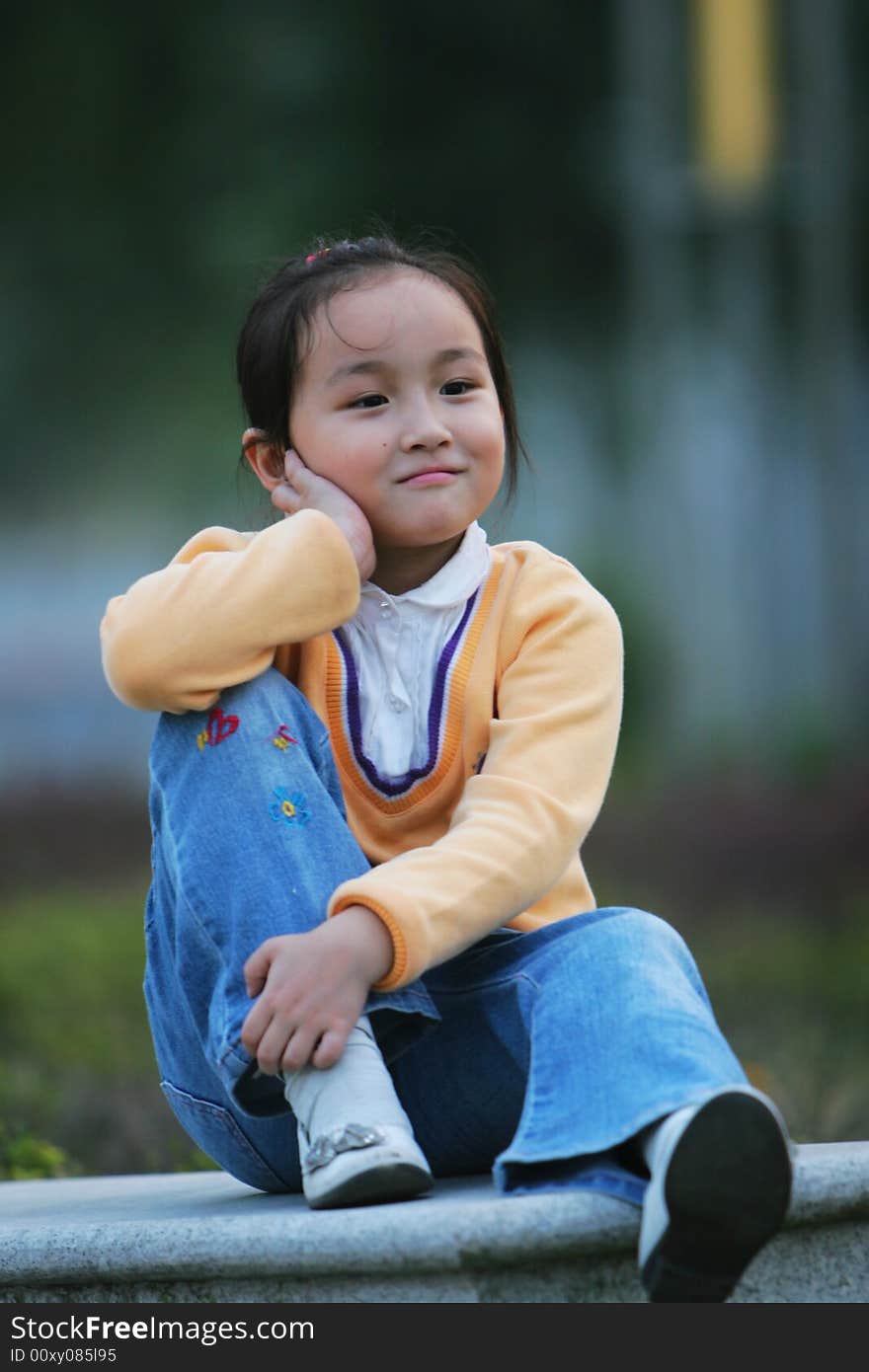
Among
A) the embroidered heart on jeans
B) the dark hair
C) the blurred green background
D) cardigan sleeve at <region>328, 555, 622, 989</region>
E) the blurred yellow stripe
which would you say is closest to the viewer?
cardigan sleeve at <region>328, 555, 622, 989</region>

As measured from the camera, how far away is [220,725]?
1967mm

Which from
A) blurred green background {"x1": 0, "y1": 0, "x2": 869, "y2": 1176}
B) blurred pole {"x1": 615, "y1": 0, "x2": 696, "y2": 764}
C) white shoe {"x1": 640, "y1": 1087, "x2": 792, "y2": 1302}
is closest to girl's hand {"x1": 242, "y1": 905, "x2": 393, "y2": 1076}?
white shoe {"x1": 640, "y1": 1087, "x2": 792, "y2": 1302}

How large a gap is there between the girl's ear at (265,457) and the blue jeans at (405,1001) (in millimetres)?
391

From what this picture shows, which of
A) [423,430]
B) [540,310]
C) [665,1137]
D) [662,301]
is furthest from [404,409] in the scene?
[540,310]

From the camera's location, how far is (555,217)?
36.6ft

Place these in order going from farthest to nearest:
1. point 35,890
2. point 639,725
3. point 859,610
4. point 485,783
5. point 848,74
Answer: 1. point 848,74
2. point 859,610
3. point 639,725
4. point 35,890
5. point 485,783

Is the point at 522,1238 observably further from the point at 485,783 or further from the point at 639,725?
the point at 639,725

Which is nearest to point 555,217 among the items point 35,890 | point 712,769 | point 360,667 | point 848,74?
point 848,74

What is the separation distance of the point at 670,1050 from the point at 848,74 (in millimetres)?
9369

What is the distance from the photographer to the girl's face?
7.02ft

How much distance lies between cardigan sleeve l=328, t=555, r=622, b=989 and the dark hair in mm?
316

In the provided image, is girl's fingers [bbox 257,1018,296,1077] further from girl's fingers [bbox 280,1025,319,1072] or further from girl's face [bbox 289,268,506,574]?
girl's face [bbox 289,268,506,574]

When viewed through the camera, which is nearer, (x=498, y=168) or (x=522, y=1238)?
(x=522, y=1238)

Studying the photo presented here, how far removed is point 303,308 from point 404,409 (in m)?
0.19
